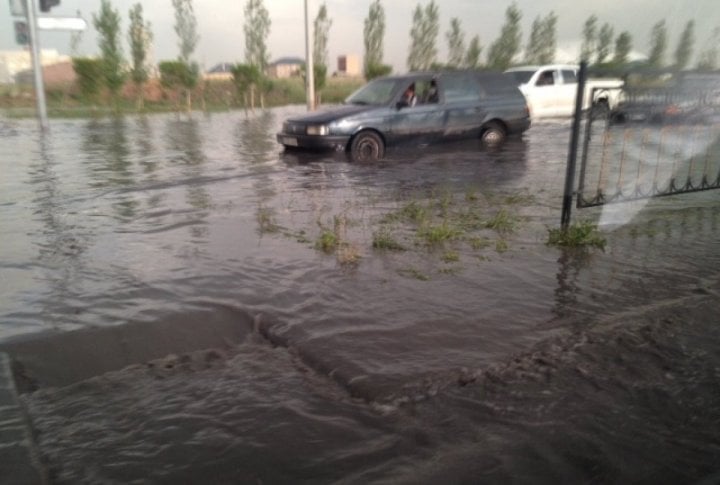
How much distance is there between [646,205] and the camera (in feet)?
22.0

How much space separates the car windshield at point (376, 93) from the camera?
10711 mm

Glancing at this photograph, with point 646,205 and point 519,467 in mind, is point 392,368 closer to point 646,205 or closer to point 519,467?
point 519,467

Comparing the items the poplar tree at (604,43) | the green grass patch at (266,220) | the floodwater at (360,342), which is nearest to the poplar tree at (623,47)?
the poplar tree at (604,43)

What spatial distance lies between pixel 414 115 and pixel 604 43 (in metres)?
5.34

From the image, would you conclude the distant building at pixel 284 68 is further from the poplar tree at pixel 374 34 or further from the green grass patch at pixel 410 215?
the green grass patch at pixel 410 215

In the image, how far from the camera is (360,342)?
318cm

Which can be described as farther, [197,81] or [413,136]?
[197,81]

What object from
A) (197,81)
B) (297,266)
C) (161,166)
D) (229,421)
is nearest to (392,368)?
(229,421)

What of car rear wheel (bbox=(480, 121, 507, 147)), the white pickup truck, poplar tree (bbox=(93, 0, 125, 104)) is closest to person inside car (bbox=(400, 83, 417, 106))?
car rear wheel (bbox=(480, 121, 507, 147))

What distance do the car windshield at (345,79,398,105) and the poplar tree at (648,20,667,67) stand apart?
5819 millimetres

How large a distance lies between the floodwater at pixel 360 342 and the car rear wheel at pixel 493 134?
5.45 m

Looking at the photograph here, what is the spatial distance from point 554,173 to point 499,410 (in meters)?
7.54

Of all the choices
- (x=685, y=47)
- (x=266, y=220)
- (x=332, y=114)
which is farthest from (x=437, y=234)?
(x=332, y=114)

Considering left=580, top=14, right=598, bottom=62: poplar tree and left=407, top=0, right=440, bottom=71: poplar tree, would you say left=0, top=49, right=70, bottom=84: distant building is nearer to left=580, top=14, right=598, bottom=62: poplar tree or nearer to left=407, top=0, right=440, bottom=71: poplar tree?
left=407, top=0, right=440, bottom=71: poplar tree
